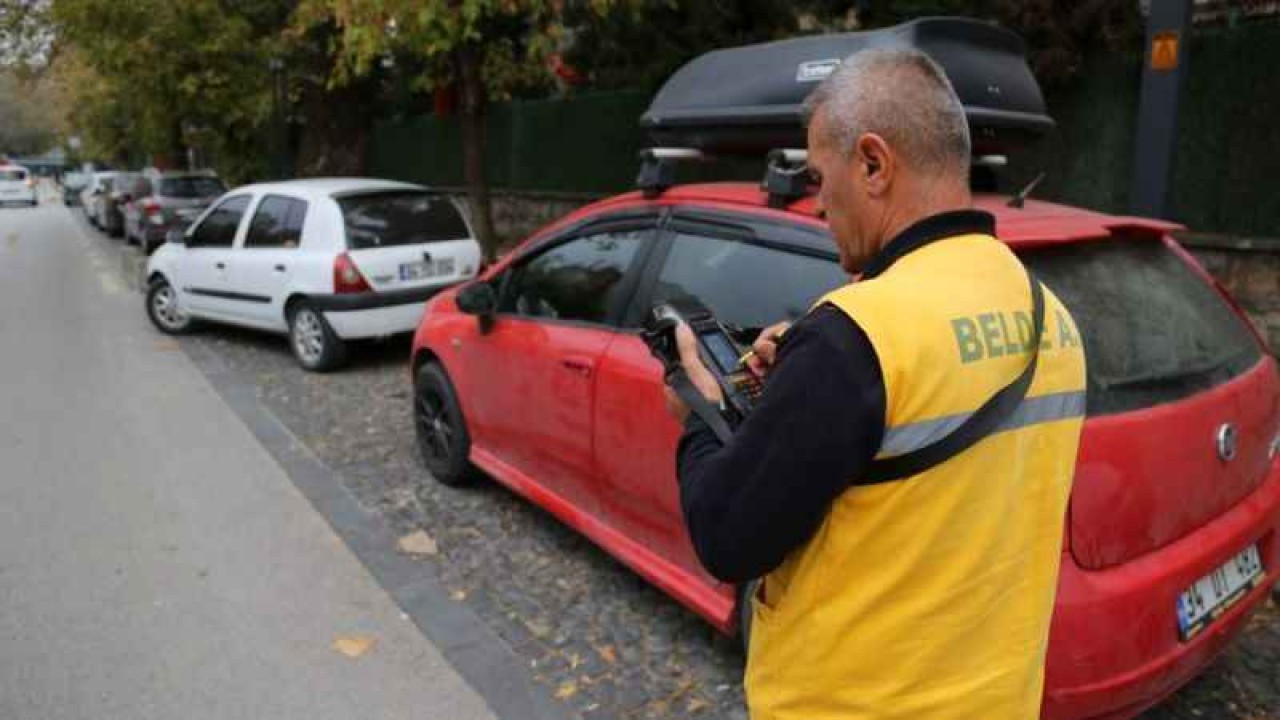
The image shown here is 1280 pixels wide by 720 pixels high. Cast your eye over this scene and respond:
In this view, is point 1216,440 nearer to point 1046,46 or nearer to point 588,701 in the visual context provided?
point 588,701

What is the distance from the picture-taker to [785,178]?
10.0 ft

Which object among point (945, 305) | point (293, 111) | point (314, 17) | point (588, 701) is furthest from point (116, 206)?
point (945, 305)

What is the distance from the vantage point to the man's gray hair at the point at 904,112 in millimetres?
1368

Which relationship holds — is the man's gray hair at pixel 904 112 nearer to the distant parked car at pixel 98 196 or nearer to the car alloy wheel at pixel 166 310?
the car alloy wheel at pixel 166 310

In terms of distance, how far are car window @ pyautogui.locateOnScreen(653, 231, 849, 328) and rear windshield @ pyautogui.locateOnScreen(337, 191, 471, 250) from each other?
5.10 meters

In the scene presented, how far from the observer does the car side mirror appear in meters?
4.50

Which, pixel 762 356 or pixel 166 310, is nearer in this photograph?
pixel 762 356

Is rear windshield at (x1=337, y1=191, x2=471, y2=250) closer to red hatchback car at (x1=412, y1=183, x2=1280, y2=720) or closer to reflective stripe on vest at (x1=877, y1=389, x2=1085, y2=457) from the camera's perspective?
red hatchback car at (x1=412, y1=183, x2=1280, y2=720)

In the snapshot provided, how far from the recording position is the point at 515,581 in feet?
13.6

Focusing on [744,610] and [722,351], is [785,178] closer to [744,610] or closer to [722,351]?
[744,610]

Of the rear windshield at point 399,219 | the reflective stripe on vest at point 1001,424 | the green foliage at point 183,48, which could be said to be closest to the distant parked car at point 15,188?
the green foliage at point 183,48

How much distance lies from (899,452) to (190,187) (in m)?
20.6

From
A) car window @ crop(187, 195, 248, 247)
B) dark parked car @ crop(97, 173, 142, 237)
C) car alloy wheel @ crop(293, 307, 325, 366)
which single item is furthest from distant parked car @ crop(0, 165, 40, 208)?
car alloy wheel @ crop(293, 307, 325, 366)

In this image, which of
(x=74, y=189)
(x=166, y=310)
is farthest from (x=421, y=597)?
(x=74, y=189)
